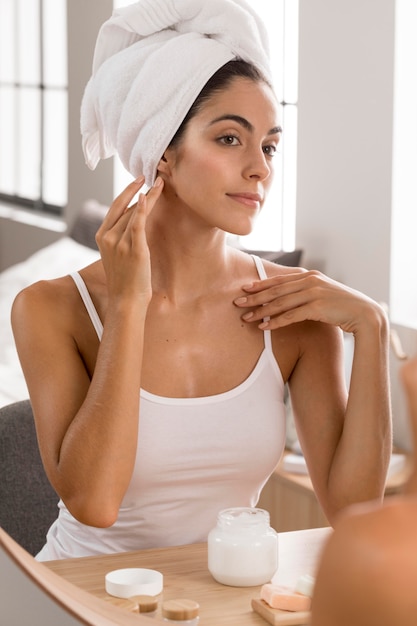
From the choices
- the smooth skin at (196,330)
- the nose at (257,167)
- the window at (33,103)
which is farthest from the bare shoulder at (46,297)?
the window at (33,103)

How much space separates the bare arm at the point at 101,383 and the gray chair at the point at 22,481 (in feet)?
0.64

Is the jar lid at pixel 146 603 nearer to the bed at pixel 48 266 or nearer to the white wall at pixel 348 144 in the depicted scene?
the white wall at pixel 348 144

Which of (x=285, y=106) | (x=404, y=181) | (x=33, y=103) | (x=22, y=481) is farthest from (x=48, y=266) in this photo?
(x=22, y=481)

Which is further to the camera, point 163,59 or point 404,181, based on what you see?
point 404,181

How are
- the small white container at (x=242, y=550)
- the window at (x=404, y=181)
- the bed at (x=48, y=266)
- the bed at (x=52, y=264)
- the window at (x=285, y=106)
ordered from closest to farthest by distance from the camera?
1. the small white container at (x=242, y=550)
2. the window at (x=404, y=181)
3. the window at (x=285, y=106)
4. the bed at (x=48, y=266)
5. the bed at (x=52, y=264)

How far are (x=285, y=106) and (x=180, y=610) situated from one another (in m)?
3.02

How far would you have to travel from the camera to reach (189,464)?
4.92ft

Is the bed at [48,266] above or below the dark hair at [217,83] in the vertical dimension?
below

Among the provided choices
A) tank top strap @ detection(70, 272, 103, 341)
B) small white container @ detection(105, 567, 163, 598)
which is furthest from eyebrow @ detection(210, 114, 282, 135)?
small white container @ detection(105, 567, 163, 598)

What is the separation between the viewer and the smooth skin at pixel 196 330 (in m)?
1.39

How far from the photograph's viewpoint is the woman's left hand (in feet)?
4.95

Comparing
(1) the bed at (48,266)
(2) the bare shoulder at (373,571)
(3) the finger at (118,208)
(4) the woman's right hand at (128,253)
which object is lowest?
(1) the bed at (48,266)

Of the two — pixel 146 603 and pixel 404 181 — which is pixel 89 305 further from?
pixel 404 181

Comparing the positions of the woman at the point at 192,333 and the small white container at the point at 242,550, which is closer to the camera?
the small white container at the point at 242,550
